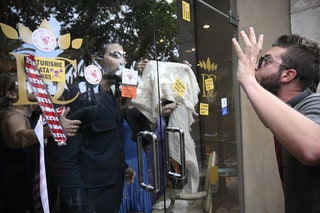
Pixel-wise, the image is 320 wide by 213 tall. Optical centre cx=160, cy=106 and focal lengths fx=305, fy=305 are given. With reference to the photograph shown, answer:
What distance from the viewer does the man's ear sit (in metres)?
1.59

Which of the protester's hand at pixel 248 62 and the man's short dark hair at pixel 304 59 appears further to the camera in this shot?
the man's short dark hair at pixel 304 59

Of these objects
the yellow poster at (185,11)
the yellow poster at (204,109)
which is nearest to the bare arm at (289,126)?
the yellow poster at (204,109)

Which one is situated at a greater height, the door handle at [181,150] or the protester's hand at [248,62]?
the protester's hand at [248,62]

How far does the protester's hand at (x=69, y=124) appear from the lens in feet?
6.27

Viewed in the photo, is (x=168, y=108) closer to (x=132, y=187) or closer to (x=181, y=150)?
(x=181, y=150)

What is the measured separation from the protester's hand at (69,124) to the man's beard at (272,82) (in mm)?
1173

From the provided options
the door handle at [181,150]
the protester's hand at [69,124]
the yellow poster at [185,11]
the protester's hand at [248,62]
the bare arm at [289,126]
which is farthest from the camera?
the yellow poster at [185,11]

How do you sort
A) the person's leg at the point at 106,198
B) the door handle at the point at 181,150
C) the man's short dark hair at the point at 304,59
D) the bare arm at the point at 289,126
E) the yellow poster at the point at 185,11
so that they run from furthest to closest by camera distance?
the yellow poster at the point at 185,11 → the door handle at the point at 181,150 → the person's leg at the point at 106,198 → the man's short dark hair at the point at 304,59 → the bare arm at the point at 289,126

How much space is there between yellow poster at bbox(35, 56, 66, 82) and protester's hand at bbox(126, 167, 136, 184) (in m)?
0.87

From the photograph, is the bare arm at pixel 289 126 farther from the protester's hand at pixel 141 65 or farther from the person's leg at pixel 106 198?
the person's leg at pixel 106 198

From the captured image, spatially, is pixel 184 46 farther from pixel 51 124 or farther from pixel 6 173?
pixel 6 173

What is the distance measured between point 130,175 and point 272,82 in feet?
4.19

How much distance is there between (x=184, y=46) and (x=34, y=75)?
1.64m

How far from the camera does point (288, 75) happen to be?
1.60m
